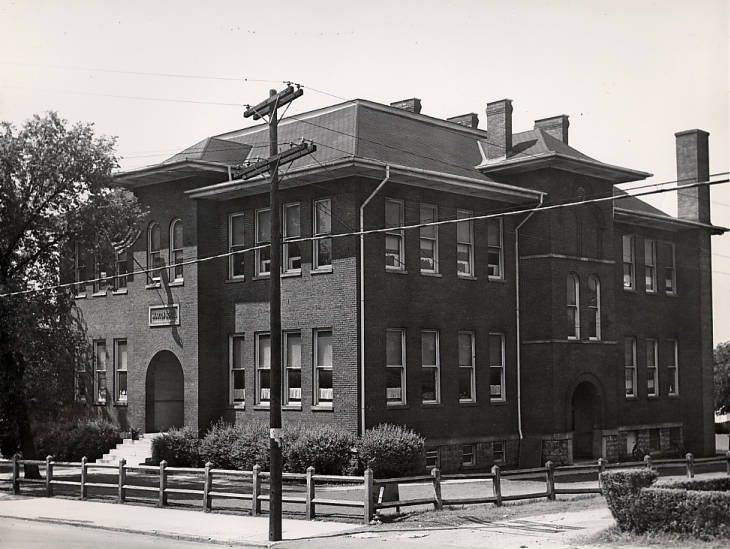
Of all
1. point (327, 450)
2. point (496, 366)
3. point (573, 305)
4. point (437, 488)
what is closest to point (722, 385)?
point (573, 305)

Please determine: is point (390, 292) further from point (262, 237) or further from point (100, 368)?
point (100, 368)

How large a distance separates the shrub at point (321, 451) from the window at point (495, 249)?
28.7ft

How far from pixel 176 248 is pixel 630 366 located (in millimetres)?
18849

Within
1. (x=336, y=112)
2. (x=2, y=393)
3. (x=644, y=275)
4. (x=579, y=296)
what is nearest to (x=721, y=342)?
(x=644, y=275)

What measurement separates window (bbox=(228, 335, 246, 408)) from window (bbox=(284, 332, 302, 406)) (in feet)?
7.62

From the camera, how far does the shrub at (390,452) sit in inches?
1127

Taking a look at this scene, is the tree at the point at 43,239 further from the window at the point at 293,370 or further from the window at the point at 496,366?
the window at the point at 496,366

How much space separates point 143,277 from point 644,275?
805 inches

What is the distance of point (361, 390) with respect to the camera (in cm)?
3047

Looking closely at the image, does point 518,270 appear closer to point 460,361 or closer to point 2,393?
point 460,361

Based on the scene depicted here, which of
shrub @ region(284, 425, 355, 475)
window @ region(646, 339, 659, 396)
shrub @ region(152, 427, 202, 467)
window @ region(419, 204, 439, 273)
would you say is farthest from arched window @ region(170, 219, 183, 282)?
window @ region(646, 339, 659, 396)

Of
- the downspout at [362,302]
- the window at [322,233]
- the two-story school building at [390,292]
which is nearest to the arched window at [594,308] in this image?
the two-story school building at [390,292]

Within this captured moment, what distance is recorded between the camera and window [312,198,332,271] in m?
31.7

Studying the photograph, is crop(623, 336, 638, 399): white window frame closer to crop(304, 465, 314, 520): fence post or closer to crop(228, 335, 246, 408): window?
crop(228, 335, 246, 408): window
